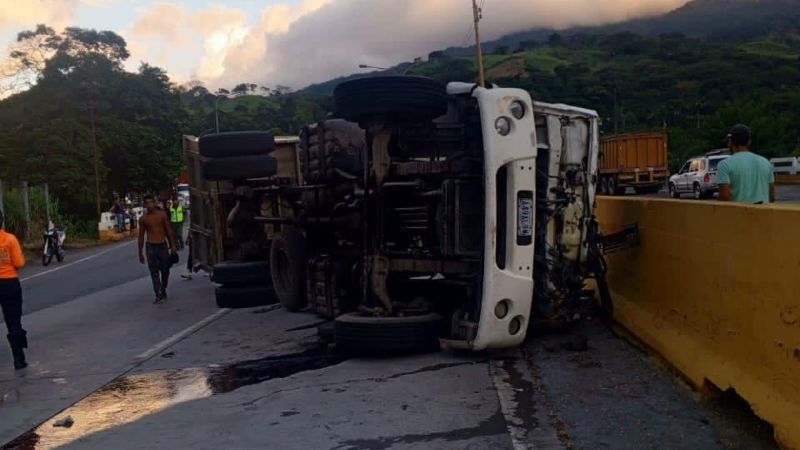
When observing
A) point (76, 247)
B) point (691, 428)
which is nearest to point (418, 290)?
point (691, 428)

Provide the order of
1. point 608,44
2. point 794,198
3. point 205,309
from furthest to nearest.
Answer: point 608,44
point 794,198
point 205,309

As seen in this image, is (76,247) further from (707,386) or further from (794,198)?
(707,386)

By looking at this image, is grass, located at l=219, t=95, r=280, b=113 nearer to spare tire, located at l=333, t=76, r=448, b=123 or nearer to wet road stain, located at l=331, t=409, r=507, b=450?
spare tire, located at l=333, t=76, r=448, b=123

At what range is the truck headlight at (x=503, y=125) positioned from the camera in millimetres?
6008

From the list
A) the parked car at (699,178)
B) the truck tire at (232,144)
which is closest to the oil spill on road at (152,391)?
the truck tire at (232,144)

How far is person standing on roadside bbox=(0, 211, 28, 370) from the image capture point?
7406mm

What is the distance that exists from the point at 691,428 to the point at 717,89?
90.2 m

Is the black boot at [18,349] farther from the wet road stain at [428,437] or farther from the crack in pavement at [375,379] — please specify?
the wet road stain at [428,437]

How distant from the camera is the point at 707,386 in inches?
193

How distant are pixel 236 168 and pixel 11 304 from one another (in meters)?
3.34

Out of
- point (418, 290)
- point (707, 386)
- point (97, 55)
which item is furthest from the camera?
point (97, 55)

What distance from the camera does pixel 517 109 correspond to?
615 cm

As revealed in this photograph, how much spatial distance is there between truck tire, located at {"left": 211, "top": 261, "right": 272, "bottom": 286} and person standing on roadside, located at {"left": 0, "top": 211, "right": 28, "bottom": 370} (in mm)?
2510

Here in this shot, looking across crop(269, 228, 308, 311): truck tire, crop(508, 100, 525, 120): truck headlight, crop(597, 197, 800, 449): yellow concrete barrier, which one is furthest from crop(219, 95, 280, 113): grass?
crop(597, 197, 800, 449): yellow concrete barrier
